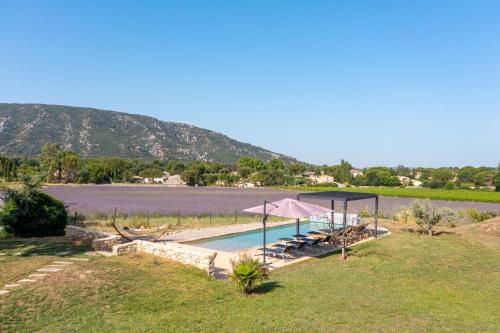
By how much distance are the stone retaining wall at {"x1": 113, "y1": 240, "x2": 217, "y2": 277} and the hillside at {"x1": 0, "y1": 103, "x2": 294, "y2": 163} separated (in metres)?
132

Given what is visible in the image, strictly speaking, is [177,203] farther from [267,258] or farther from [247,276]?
[247,276]

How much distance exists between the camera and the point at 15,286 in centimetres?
830

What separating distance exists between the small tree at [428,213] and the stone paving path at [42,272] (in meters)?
15.0

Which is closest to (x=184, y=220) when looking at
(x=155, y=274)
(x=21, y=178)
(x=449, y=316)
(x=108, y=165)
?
(x=21, y=178)

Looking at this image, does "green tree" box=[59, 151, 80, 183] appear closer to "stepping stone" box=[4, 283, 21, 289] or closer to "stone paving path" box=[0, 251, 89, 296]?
"stone paving path" box=[0, 251, 89, 296]

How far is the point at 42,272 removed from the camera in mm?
9328

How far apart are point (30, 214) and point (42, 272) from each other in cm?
712

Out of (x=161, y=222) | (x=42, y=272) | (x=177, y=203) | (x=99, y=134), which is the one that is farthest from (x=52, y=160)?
(x=42, y=272)

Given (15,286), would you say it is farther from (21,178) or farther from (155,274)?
(21,178)

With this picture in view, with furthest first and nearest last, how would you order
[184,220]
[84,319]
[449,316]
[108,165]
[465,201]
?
[108,165], [465,201], [184,220], [449,316], [84,319]

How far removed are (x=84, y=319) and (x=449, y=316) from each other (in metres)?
7.20

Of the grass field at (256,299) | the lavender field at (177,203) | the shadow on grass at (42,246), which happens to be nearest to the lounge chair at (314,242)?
the grass field at (256,299)

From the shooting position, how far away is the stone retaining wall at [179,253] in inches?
410

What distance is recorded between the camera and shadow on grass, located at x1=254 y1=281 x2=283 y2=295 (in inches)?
364
